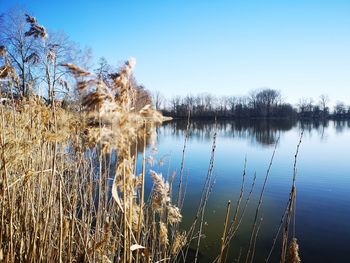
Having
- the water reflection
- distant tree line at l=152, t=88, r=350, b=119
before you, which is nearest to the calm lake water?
the water reflection

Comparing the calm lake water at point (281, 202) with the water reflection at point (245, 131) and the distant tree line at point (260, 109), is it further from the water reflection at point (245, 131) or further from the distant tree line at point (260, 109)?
the distant tree line at point (260, 109)

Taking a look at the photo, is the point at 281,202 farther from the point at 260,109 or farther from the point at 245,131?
the point at 260,109

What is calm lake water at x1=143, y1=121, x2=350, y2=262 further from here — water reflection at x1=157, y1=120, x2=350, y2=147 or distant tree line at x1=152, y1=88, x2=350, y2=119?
distant tree line at x1=152, y1=88, x2=350, y2=119

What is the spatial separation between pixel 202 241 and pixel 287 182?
664 centimetres

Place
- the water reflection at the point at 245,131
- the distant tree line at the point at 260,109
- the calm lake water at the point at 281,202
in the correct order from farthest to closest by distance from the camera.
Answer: the distant tree line at the point at 260,109, the water reflection at the point at 245,131, the calm lake water at the point at 281,202

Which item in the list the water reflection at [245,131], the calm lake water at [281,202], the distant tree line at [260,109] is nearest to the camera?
the calm lake water at [281,202]

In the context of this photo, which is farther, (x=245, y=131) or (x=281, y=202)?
(x=245, y=131)

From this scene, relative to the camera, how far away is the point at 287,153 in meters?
17.5

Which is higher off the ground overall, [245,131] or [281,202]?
[245,131]

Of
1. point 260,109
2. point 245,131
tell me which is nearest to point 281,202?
point 245,131

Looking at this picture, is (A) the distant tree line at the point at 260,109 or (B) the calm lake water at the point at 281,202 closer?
(B) the calm lake water at the point at 281,202

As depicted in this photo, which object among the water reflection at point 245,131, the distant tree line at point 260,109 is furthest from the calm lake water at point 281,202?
the distant tree line at point 260,109

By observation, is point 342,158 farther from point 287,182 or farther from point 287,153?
point 287,182

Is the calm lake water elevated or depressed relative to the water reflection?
depressed
